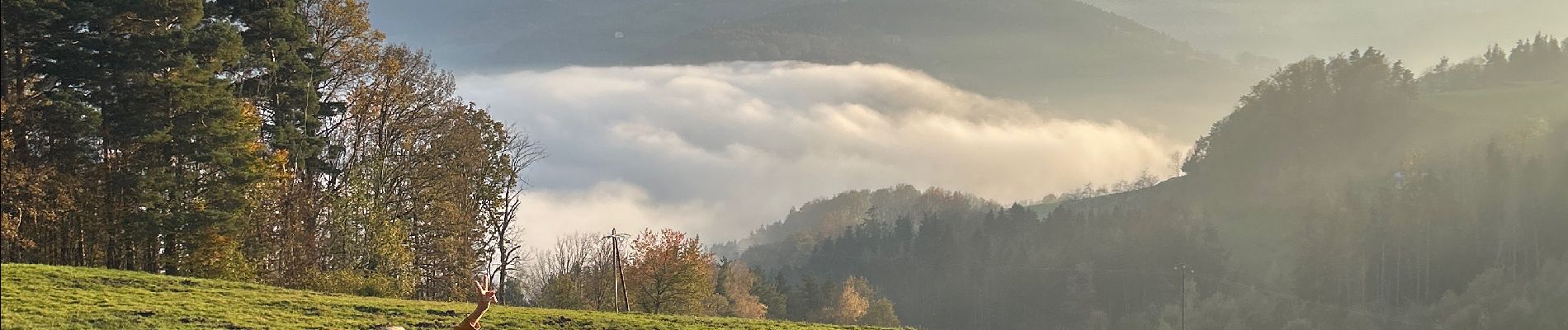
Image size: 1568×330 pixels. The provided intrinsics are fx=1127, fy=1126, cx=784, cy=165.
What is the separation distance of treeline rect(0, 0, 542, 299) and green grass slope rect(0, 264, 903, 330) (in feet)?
17.9

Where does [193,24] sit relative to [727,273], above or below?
above

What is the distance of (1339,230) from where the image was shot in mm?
145875

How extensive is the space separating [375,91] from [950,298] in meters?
148

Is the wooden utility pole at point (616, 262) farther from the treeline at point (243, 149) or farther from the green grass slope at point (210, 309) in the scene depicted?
the green grass slope at point (210, 309)

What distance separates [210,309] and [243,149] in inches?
730

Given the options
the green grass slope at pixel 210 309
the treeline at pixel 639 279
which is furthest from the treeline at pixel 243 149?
the treeline at pixel 639 279

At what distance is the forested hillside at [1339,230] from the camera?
130m

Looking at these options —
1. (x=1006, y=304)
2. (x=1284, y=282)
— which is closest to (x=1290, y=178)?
(x=1284, y=282)

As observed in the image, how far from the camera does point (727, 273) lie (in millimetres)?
141250

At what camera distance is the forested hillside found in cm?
13038

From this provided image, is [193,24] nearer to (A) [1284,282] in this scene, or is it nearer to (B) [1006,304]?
(A) [1284,282]

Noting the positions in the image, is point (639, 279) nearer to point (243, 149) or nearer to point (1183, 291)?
point (243, 149)

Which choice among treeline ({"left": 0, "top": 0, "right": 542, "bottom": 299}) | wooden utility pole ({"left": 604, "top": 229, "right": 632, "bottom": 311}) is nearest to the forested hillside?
wooden utility pole ({"left": 604, "top": 229, "right": 632, "bottom": 311})

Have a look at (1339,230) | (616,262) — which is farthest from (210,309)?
(1339,230)
